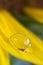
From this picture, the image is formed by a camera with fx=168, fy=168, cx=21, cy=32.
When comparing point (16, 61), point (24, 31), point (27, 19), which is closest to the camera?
point (16, 61)

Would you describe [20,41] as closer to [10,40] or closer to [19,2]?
[10,40]

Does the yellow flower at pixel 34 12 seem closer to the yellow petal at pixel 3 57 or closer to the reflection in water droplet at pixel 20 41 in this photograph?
the reflection in water droplet at pixel 20 41

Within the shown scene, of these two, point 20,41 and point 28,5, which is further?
point 28,5

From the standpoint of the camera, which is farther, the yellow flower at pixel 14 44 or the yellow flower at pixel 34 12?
the yellow flower at pixel 34 12

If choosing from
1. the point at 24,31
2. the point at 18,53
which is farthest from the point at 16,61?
the point at 24,31

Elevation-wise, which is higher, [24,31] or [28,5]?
[28,5]

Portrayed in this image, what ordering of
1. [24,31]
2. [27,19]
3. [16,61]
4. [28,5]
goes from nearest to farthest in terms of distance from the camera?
[16,61] < [24,31] < [27,19] < [28,5]

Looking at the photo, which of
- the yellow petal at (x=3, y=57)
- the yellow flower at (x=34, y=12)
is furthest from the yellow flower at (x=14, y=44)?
the yellow flower at (x=34, y=12)

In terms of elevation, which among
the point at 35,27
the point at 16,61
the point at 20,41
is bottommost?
the point at 16,61

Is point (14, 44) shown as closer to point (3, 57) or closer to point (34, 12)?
point (3, 57)
